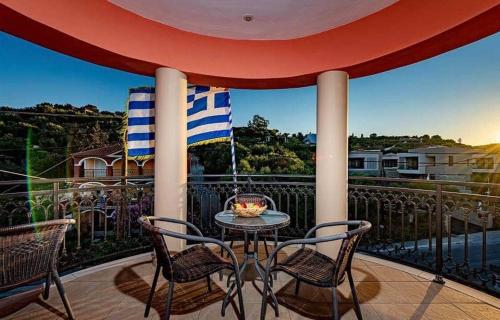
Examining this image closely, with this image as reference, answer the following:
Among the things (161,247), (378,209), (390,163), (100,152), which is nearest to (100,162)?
(100,152)

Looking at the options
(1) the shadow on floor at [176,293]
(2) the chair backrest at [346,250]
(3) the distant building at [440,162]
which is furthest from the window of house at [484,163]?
(1) the shadow on floor at [176,293]

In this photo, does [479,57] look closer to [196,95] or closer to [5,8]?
[196,95]

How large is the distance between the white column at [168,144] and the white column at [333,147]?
184 cm

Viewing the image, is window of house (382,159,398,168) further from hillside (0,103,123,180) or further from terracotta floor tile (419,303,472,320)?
terracotta floor tile (419,303,472,320)

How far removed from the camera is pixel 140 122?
3.68m

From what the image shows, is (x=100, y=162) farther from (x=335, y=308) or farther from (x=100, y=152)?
(x=335, y=308)

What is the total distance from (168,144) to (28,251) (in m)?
1.74

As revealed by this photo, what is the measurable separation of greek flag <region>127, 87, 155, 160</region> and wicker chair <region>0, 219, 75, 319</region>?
1.94 m

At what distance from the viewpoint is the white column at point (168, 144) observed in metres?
3.12

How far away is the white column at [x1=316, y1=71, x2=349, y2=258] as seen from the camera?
3205 millimetres

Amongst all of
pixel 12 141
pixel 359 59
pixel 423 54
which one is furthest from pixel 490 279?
pixel 12 141

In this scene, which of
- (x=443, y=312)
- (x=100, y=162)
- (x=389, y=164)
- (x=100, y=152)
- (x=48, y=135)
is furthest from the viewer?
(x=389, y=164)

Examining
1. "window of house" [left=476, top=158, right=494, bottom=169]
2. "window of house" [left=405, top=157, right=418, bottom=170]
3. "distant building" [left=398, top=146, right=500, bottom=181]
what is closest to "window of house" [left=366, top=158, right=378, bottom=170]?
"distant building" [left=398, top=146, right=500, bottom=181]

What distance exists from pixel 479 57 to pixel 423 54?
1551 centimetres
